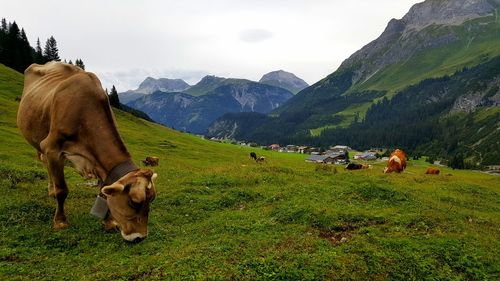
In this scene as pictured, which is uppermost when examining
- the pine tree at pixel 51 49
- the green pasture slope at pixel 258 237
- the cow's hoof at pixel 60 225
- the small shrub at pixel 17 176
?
the pine tree at pixel 51 49

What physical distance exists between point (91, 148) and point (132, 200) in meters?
2.59

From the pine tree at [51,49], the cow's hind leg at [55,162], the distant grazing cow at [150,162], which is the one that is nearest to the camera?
the cow's hind leg at [55,162]

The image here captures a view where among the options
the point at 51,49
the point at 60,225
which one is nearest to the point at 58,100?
the point at 60,225

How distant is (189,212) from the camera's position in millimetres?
16984

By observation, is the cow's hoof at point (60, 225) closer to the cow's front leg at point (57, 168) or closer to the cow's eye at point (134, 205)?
the cow's front leg at point (57, 168)

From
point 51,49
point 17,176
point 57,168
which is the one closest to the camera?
point 57,168

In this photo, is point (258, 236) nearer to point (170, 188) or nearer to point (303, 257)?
point (303, 257)

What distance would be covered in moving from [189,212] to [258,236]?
436 centimetres

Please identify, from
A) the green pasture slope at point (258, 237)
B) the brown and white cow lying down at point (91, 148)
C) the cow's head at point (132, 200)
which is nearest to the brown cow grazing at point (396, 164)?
the green pasture slope at point (258, 237)

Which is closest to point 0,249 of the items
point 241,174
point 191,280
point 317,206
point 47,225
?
point 47,225

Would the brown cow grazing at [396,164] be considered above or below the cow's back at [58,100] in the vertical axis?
below

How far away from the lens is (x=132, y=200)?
31.7ft

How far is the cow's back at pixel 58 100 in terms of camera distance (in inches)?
462

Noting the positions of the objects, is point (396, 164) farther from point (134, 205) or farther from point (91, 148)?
point (134, 205)
